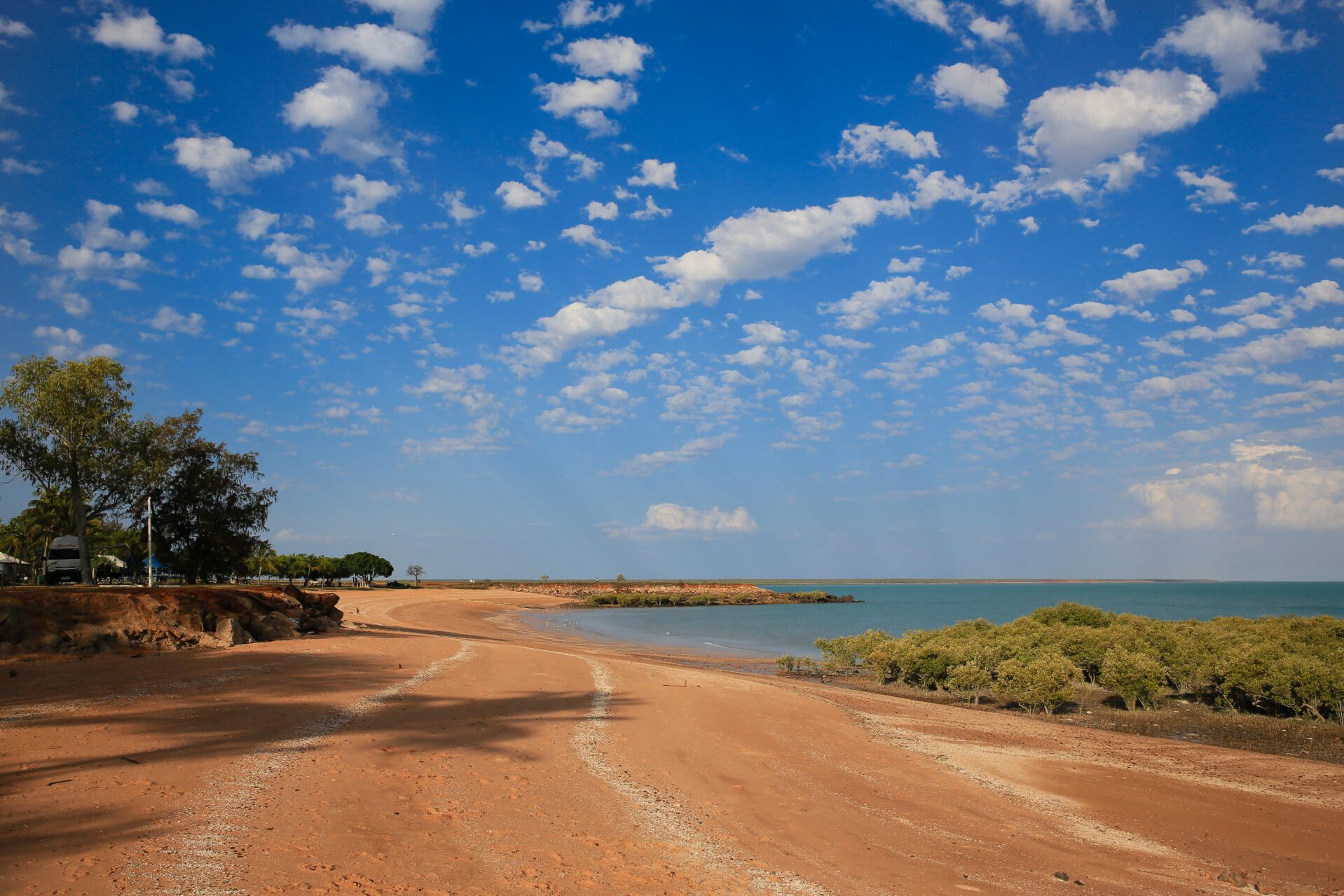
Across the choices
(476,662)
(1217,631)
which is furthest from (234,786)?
(1217,631)

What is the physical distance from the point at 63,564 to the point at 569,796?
45967mm

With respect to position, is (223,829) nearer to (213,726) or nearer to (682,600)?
(213,726)

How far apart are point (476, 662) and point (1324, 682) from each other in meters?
21.0

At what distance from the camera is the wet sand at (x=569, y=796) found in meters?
6.91

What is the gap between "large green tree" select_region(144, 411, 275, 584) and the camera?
131 ft

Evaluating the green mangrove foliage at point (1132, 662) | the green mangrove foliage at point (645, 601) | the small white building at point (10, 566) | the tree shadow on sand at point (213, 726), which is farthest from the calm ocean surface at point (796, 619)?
the small white building at point (10, 566)

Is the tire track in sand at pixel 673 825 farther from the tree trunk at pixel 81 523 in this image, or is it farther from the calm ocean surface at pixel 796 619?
the tree trunk at pixel 81 523

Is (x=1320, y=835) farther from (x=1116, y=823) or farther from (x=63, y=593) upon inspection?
(x=63, y=593)

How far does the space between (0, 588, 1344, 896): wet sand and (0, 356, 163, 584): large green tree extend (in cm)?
2375

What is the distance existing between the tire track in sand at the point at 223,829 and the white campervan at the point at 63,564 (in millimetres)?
38038

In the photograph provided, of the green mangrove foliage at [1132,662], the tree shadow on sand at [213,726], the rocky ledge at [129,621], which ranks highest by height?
the rocky ledge at [129,621]

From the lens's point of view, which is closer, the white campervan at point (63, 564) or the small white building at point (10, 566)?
the white campervan at point (63, 564)

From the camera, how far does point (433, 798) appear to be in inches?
347

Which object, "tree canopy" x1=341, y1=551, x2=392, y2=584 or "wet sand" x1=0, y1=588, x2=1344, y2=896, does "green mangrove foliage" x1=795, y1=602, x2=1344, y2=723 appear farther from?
"tree canopy" x1=341, y1=551, x2=392, y2=584
